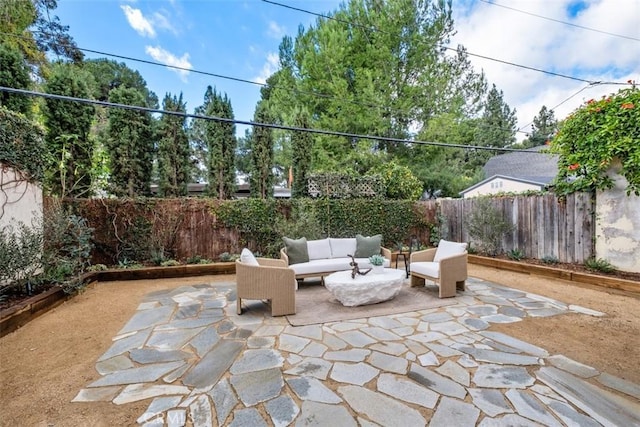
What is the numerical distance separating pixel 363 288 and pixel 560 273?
4.10 meters

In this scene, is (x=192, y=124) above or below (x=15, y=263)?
above

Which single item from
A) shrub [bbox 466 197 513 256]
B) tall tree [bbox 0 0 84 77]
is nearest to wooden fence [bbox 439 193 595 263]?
shrub [bbox 466 197 513 256]

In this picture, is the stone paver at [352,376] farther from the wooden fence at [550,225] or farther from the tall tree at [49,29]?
the tall tree at [49,29]

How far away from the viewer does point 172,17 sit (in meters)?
6.61

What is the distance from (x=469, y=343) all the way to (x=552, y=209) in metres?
4.93

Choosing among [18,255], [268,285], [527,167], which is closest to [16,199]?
[18,255]

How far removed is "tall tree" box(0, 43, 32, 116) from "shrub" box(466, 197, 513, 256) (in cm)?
1004

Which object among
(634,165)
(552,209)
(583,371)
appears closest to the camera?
(583,371)

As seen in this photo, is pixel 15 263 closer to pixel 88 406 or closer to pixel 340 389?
pixel 88 406

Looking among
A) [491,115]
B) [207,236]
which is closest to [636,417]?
[207,236]

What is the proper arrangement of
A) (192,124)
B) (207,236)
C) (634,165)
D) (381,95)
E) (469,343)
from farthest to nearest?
1. (192,124)
2. (381,95)
3. (207,236)
4. (634,165)
5. (469,343)

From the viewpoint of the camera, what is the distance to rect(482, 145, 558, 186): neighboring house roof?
14.0m

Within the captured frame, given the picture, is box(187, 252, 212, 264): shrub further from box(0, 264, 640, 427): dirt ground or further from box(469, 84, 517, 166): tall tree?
box(469, 84, 517, 166): tall tree

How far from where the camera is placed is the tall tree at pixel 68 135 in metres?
6.39
